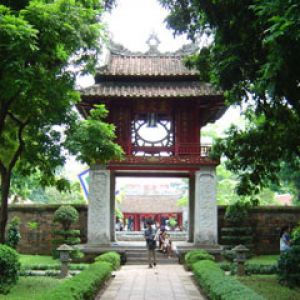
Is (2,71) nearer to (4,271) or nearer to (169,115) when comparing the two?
(4,271)

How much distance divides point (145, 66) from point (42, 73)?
12930 mm

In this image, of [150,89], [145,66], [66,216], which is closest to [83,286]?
[66,216]

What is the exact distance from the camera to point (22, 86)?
9.40m

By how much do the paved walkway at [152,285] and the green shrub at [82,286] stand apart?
357mm

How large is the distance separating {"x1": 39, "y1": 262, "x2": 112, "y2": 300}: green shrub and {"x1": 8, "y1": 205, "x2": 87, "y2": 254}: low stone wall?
9.46 meters

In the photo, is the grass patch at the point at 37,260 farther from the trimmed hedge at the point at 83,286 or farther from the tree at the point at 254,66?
the tree at the point at 254,66

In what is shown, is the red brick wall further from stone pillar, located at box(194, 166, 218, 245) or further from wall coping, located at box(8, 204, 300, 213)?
stone pillar, located at box(194, 166, 218, 245)

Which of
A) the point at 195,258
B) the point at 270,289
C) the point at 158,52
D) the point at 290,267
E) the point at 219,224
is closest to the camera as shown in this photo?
the point at 270,289

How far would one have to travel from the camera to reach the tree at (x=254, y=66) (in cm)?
668

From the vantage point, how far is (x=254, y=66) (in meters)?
9.02

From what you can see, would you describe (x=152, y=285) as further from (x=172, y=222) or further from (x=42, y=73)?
(x=172, y=222)

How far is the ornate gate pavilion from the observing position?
20.0 meters

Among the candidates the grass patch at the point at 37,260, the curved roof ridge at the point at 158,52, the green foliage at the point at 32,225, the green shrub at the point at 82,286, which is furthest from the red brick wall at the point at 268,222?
the green shrub at the point at 82,286

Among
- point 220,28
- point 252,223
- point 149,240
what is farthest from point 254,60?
point 252,223
